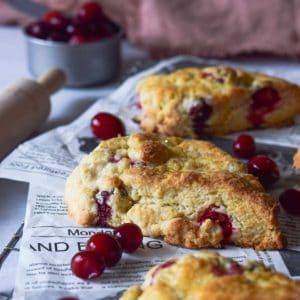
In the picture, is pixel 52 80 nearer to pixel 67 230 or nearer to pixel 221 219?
pixel 67 230

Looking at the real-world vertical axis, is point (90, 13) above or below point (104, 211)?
above

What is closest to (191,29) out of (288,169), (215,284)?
(288,169)

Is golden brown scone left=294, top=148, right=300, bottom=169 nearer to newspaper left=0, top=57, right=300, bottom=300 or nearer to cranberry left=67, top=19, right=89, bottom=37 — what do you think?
newspaper left=0, top=57, right=300, bottom=300

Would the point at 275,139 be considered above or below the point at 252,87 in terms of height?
below

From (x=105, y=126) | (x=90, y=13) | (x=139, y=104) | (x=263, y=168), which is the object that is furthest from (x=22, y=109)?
(x=263, y=168)

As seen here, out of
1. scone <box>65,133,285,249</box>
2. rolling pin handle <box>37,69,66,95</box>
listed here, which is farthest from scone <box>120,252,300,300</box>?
rolling pin handle <box>37,69,66,95</box>

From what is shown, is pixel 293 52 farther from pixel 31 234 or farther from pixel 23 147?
pixel 31 234

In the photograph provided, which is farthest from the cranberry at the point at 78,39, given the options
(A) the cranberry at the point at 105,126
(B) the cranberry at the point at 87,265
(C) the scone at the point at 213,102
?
(B) the cranberry at the point at 87,265

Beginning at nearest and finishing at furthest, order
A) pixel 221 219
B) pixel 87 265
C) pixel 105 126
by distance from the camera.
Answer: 1. pixel 87 265
2. pixel 221 219
3. pixel 105 126
